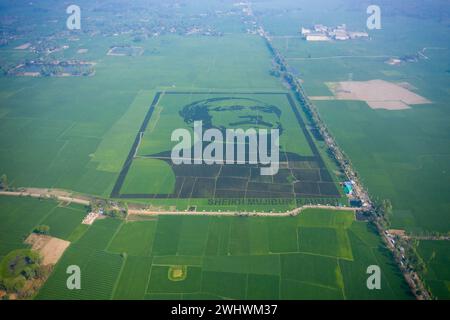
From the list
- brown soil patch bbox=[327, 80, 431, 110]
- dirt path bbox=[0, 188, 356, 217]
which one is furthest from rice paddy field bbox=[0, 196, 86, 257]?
brown soil patch bbox=[327, 80, 431, 110]

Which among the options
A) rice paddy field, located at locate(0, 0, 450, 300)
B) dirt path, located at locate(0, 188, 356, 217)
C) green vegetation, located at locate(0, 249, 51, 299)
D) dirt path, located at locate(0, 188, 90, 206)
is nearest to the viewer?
green vegetation, located at locate(0, 249, 51, 299)

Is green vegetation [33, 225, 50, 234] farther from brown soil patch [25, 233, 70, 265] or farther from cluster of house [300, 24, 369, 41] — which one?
cluster of house [300, 24, 369, 41]

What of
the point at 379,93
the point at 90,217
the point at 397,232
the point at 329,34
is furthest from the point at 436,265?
the point at 329,34

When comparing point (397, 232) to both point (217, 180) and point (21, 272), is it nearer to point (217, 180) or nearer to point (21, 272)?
point (217, 180)

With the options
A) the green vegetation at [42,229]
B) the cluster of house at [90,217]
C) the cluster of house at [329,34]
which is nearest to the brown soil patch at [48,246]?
the green vegetation at [42,229]

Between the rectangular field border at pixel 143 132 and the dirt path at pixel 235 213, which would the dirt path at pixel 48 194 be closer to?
the rectangular field border at pixel 143 132

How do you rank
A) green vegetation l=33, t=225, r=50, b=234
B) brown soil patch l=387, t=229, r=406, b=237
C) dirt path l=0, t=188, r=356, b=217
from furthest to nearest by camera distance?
dirt path l=0, t=188, r=356, b=217, green vegetation l=33, t=225, r=50, b=234, brown soil patch l=387, t=229, r=406, b=237
